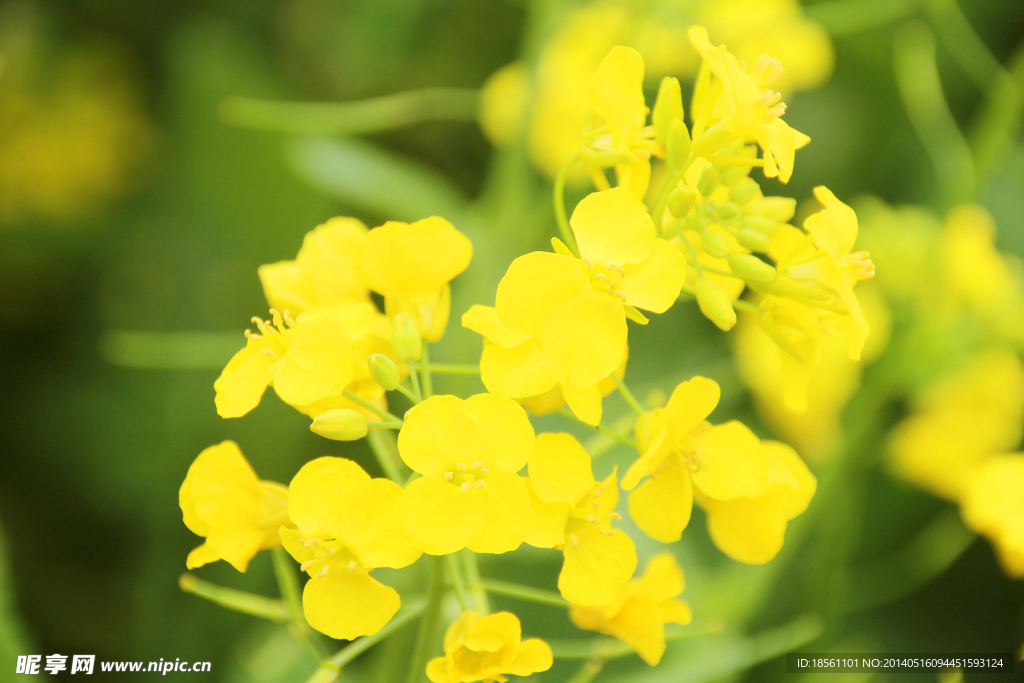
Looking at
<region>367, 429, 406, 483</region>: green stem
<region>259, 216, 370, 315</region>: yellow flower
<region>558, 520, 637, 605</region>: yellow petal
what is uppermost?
<region>259, 216, 370, 315</region>: yellow flower

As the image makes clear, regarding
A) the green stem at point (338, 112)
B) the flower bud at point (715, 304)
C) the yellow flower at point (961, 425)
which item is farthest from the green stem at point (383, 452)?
the yellow flower at point (961, 425)

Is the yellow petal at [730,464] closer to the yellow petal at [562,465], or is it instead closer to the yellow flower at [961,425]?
the yellow petal at [562,465]

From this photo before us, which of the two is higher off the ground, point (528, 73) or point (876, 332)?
point (528, 73)

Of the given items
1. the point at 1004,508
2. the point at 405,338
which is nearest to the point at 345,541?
the point at 405,338

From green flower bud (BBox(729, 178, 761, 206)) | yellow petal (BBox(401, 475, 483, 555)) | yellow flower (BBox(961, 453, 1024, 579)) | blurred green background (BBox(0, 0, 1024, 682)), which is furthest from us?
blurred green background (BBox(0, 0, 1024, 682))

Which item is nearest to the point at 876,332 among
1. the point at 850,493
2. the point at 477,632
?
the point at 850,493

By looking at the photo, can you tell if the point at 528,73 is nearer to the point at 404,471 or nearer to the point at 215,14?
the point at 404,471

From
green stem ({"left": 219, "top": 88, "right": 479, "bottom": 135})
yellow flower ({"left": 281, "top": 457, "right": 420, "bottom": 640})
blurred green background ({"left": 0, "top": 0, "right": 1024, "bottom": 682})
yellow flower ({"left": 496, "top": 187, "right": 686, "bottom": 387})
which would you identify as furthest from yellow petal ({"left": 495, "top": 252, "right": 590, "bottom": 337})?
green stem ({"left": 219, "top": 88, "right": 479, "bottom": 135})

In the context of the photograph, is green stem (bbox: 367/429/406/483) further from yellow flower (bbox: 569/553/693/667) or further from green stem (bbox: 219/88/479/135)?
green stem (bbox: 219/88/479/135)
